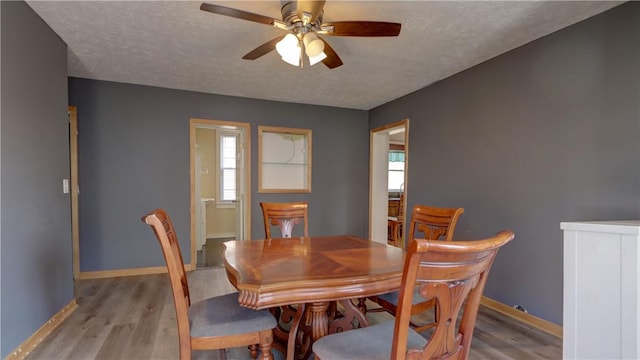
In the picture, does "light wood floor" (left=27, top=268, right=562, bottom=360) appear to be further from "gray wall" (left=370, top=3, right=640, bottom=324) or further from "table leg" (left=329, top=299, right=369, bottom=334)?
"table leg" (left=329, top=299, right=369, bottom=334)

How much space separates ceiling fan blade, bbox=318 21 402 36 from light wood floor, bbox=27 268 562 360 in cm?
215

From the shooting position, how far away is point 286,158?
15.5ft

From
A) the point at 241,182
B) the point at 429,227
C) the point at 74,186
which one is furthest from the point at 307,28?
the point at 74,186

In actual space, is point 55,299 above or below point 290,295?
below

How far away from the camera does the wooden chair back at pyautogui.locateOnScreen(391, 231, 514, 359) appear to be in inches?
32.4

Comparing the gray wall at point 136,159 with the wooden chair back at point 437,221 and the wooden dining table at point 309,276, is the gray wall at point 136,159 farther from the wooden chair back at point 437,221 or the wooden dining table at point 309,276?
the wooden chair back at point 437,221

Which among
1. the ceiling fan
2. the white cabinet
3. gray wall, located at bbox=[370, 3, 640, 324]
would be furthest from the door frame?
the white cabinet

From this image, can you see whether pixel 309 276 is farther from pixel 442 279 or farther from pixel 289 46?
pixel 289 46

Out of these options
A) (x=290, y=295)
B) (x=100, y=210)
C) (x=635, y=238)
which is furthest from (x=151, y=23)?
(x=635, y=238)

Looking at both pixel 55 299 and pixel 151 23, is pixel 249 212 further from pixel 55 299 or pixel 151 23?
pixel 151 23

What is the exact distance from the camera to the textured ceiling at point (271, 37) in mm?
2057

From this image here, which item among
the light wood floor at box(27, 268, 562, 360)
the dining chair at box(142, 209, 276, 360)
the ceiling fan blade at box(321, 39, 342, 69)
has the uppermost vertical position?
the ceiling fan blade at box(321, 39, 342, 69)

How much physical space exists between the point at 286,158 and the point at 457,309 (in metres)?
3.97

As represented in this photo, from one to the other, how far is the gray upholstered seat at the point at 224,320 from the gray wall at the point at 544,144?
2277 millimetres
